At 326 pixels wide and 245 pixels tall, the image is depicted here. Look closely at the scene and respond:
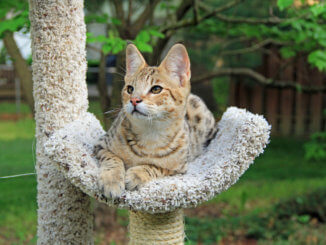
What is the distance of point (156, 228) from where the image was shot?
→ 1.71 metres

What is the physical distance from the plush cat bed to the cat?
0.27 ft

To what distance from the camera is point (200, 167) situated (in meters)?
1.80

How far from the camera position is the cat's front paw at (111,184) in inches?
55.6

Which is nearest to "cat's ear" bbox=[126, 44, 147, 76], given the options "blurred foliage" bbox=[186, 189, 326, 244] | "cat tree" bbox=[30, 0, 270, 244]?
"cat tree" bbox=[30, 0, 270, 244]

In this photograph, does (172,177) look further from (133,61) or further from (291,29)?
(291,29)

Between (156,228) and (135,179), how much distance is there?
34 centimetres

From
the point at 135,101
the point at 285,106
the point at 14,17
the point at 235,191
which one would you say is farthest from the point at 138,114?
the point at 285,106

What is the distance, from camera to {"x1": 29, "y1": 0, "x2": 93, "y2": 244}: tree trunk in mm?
1730

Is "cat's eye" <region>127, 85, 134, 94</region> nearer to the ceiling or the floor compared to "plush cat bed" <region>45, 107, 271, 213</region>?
nearer to the ceiling

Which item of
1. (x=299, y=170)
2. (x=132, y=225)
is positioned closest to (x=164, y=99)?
(x=132, y=225)

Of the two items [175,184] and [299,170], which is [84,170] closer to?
[175,184]

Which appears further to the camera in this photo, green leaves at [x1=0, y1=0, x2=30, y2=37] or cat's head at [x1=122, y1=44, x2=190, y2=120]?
green leaves at [x1=0, y1=0, x2=30, y2=37]

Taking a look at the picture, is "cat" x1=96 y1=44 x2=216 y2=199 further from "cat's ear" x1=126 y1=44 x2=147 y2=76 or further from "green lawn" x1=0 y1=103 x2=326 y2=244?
"green lawn" x1=0 y1=103 x2=326 y2=244

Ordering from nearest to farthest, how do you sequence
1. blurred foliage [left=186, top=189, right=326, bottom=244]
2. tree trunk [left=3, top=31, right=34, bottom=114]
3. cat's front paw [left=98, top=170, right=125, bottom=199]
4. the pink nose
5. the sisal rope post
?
cat's front paw [left=98, top=170, right=125, bottom=199]
the pink nose
the sisal rope post
tree trunk [left=3, top=31, right=34, bottom=114]
blurred foliage [left=186, top=189, right=326, bottom=244]
